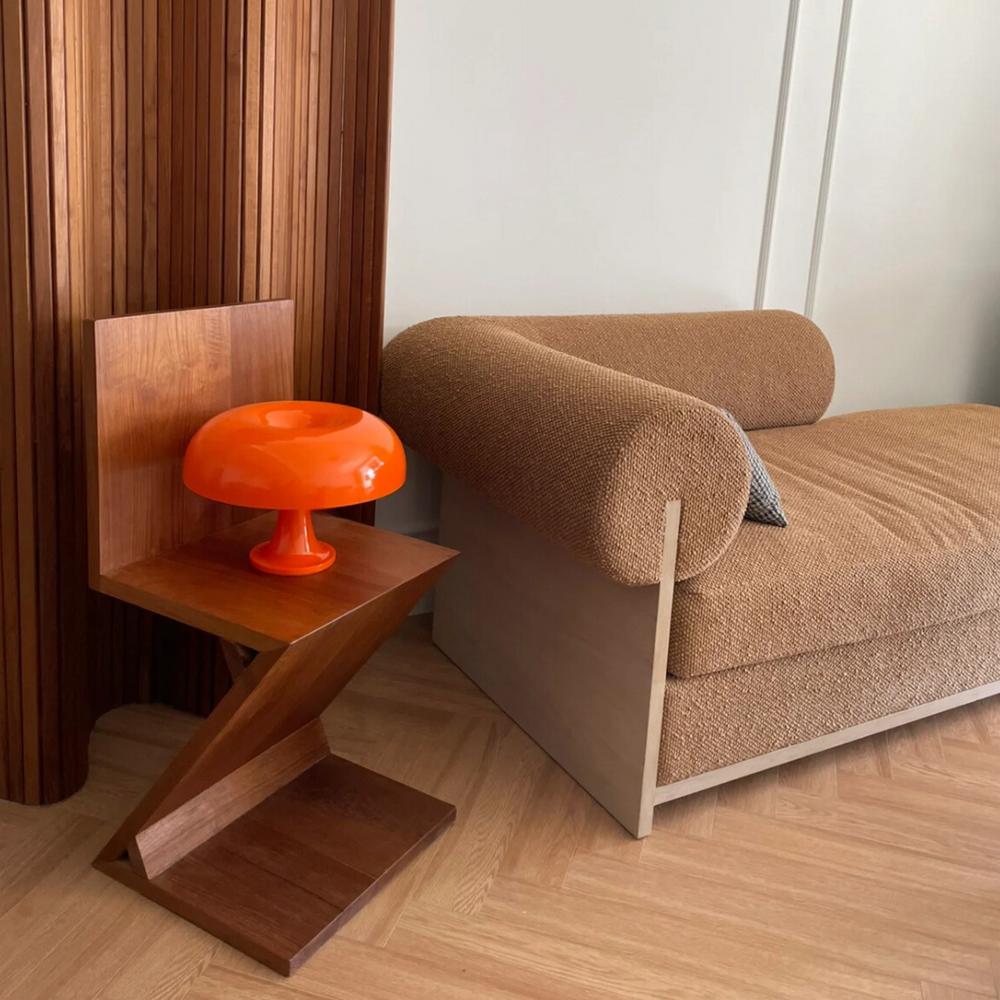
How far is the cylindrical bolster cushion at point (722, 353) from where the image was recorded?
228 cm

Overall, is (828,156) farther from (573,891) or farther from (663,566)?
(573,891)

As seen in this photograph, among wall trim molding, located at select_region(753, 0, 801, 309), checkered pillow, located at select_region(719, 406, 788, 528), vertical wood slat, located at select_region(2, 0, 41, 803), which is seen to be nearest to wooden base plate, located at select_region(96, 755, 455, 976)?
vertical wood slat, located at select_region(2, 0, 41, 803)

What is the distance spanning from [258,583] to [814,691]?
3.08ft

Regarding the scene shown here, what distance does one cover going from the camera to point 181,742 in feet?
6.27

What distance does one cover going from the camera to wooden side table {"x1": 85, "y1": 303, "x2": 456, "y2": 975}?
4.65ft

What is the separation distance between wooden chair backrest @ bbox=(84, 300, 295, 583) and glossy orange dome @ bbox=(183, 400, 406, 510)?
0.25 ft

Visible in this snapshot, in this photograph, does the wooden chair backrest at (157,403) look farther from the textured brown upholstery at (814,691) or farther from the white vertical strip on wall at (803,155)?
the white vertical strip on wall at (803,155)

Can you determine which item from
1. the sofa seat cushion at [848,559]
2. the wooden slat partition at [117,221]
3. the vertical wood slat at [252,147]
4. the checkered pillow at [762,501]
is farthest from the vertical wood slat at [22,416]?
the checkered pillow at [762,501]

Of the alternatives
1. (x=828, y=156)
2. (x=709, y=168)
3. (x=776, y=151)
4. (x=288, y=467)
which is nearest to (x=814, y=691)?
(x=288, y=467)

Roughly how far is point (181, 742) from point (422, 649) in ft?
1.89

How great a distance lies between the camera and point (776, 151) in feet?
8.98

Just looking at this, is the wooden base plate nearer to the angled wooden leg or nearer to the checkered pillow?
the angled wooden leg

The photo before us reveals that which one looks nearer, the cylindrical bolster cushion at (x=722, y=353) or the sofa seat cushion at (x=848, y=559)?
the sofa seat cushion at (x=848, y=559)

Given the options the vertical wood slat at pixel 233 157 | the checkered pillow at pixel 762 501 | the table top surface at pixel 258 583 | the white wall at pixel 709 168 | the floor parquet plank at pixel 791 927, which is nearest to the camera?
the table top surface at pixel 258 583
